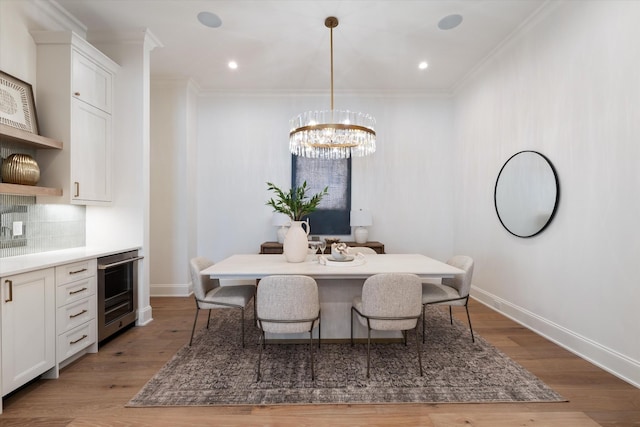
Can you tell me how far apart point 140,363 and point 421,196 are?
14.1ft

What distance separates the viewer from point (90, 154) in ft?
10.2

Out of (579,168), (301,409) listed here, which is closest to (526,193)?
(579,168)

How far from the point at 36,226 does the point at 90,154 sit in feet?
2.61

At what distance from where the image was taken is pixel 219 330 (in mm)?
3305

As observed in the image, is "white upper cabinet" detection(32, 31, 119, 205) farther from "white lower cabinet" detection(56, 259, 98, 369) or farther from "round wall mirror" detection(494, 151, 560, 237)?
"round wall mirror" detection(494, 151, 560, 237)

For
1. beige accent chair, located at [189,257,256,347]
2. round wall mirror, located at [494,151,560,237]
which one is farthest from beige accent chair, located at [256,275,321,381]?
round wall mirror, located at [494,151,560,237]

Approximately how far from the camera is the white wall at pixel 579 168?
2293 millimetres

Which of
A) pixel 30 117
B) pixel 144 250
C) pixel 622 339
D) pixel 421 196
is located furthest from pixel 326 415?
pixel 421 196

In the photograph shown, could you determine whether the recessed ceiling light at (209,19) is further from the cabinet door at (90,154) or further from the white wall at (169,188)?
the white wall at (169,188)

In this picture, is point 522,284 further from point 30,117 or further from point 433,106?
point 30,117

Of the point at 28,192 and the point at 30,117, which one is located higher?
the point at 30,117

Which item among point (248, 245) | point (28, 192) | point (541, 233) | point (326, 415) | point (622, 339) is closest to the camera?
point (326, 415)

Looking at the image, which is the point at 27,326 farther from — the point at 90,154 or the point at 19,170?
the point at 90,154

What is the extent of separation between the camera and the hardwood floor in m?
1.86
